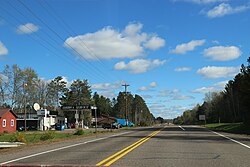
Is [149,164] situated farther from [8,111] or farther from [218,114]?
[218,114]

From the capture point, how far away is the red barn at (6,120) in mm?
60406

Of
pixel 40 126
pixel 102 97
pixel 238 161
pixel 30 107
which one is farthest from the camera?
pixel 102 97

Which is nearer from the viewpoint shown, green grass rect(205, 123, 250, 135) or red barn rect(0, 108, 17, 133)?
green grass rect(205, 123, 250, 135)

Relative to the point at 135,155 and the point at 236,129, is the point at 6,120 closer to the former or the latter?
the point at 236,129

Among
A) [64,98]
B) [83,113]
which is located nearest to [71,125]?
[83,113]

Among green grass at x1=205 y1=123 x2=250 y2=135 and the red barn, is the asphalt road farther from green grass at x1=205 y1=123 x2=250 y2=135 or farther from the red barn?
the red barn

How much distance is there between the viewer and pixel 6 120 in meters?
62.3

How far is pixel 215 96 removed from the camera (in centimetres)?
12862

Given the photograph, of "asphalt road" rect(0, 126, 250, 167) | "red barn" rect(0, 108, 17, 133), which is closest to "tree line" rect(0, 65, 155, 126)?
"red barn" rect(0, 108, 17, 133)

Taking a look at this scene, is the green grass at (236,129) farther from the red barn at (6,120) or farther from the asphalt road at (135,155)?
the red barn at (6,120)

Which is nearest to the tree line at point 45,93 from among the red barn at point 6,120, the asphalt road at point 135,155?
the red barn at point 6,120

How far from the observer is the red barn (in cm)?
6041

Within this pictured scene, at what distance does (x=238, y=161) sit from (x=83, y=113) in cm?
9057

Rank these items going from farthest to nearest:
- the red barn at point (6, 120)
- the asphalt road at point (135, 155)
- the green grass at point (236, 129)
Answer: the red barn at point (6, 120), the green grass at point (236, 129), the asphalt road at point (135, 155)
